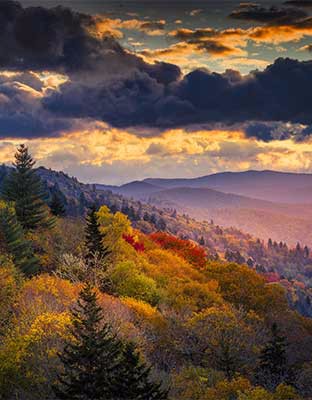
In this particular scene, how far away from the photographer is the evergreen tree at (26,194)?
86.4 m

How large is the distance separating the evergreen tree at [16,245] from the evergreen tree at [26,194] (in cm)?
1315

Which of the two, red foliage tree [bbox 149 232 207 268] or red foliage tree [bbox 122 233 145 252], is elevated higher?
red foliage tree [bbox 122 233 145 252]

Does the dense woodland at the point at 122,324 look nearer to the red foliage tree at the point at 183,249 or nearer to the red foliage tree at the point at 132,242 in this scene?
the red foliage tree at the point at 132,242

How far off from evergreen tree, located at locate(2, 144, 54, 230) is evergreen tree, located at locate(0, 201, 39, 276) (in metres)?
13.1

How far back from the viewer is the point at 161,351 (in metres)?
54.8

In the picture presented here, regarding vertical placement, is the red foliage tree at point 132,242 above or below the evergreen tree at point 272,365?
above

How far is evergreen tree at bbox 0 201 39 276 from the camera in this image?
227 feet

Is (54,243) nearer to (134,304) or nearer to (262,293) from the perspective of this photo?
(134,304)

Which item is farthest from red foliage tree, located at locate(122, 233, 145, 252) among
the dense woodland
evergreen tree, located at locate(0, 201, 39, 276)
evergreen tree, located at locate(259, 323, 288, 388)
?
evergreen tree, located at locate(259, 323, 288, 388)

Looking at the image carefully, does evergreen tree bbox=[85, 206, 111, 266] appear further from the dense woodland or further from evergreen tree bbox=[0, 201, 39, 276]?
evergreen tree bbox=[0, 201, 39, 276]

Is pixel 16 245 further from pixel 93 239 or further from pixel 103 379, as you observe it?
pixel 103 379

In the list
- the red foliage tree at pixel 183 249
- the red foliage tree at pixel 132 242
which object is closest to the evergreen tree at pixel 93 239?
the red foliage tree at pixel 132 242

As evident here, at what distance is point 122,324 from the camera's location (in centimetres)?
4900

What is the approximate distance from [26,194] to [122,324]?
45.9 metres
